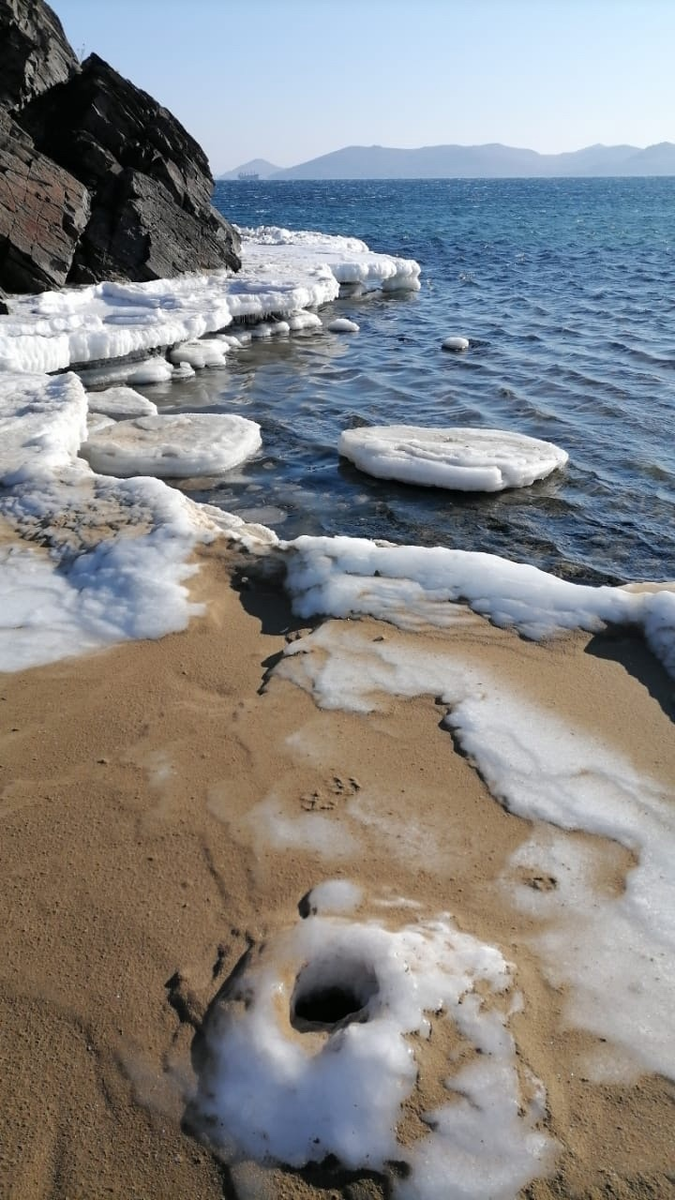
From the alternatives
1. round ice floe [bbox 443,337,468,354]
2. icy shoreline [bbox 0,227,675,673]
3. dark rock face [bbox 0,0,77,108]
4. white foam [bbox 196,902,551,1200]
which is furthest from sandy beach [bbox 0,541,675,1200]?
dark rock face [bbox 0,0,77,108]

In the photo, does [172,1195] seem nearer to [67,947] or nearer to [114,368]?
[67,947]

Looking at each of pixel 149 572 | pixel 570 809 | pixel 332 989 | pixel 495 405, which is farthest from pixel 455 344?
pixel 332 989

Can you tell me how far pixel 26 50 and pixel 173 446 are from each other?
14.9 m

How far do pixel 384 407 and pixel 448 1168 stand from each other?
10.7 meters

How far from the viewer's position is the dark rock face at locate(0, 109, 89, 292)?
15.2 m

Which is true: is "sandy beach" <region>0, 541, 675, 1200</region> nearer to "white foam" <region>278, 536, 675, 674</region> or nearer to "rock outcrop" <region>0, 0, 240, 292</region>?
"white foam" <region>278, 536, 675, 674</region>

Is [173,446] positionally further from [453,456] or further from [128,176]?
[128,176]

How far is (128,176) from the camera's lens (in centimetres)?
1853

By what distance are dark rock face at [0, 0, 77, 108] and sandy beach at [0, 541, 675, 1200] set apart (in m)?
19.0

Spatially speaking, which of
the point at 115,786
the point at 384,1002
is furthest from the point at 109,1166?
the point at 115,786

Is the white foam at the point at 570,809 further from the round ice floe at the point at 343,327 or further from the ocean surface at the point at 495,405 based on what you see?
the round ice floe at the point at 343,327

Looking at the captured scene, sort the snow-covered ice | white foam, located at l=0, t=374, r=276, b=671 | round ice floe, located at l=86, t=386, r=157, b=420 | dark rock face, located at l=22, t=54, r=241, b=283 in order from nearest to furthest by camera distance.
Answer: white foam, located at l=0, t=374, r=276, b=671 → round ice floe, located at l=86, t=386, r=157, b=420 → the snow-covered ice → dark rock face, located at l=22, t=54, r=241, b=283

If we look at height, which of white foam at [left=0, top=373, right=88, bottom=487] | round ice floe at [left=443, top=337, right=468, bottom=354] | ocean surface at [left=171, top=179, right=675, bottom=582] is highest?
white foam at [left=0, top=373, right=88, bottom=487]

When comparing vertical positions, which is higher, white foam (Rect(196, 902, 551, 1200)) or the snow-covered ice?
the snow-covered ice
